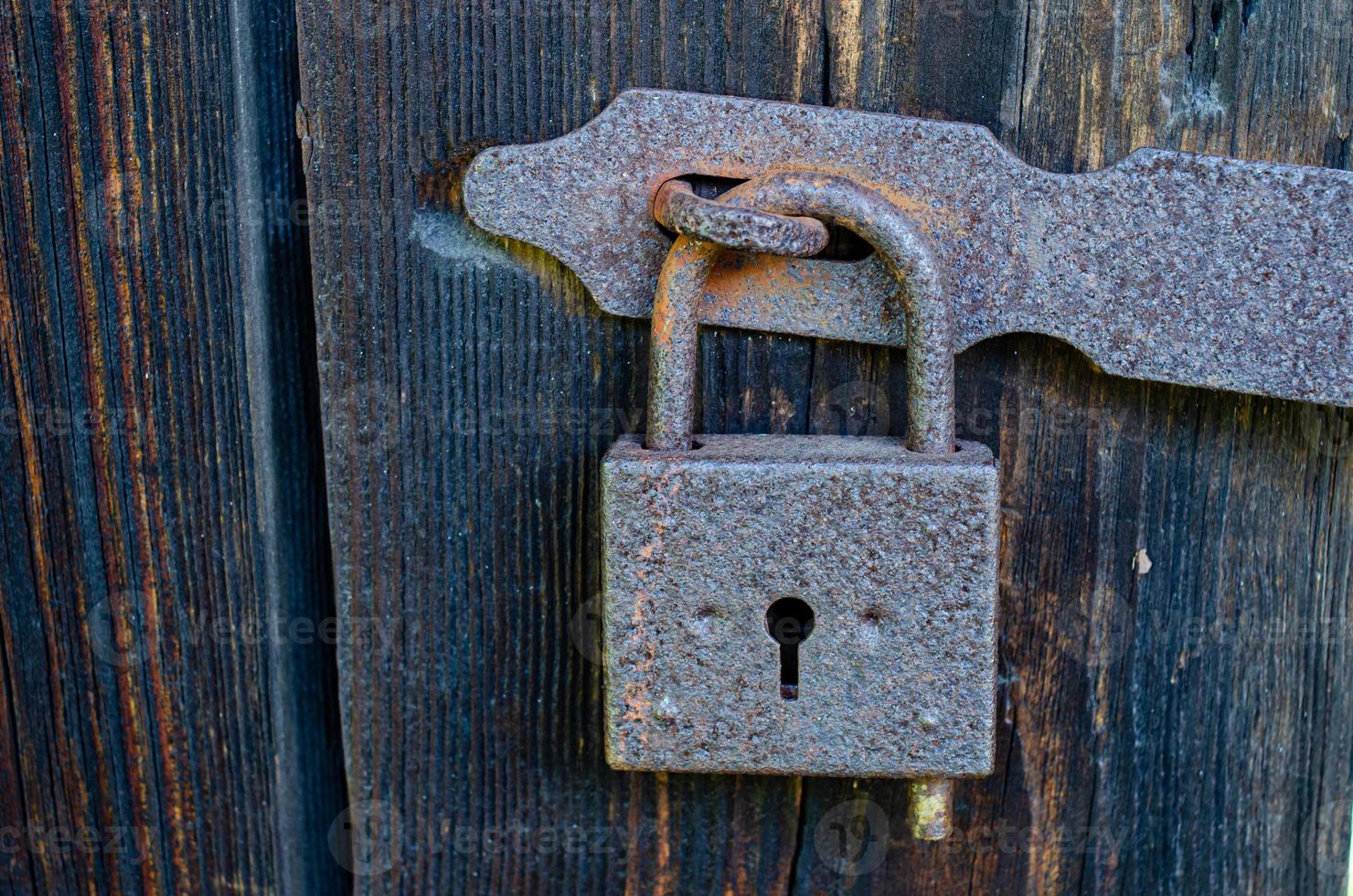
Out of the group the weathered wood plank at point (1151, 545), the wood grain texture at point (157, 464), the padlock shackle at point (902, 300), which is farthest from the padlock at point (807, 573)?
the wood grain texture at point (157, 464)

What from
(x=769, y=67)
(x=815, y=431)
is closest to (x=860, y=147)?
(x=769, y=67)

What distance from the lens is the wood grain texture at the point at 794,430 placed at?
1.99 ft

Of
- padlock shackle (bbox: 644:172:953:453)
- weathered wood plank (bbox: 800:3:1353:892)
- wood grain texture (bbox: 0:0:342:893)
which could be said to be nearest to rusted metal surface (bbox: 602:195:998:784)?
padlock shackle (bbox: 644:172:953:453)

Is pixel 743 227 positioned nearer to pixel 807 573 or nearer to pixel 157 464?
pixel 807 573

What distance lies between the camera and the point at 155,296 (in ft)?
2.12

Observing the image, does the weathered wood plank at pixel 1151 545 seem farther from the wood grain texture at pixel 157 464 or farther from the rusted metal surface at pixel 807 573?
the wood grain texture at pixel 157 464

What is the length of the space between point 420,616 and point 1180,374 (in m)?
0.52

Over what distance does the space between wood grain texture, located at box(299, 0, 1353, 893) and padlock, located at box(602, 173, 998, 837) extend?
7 centimetres

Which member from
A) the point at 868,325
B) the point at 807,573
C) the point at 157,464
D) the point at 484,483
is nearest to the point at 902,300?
the point at 868,325

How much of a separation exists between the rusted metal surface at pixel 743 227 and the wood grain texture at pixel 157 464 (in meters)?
0.29

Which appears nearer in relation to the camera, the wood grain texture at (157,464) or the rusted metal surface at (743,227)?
the rusted metal surface at (743,227)

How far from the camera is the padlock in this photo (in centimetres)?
56

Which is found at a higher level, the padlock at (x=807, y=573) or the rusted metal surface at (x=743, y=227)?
the rusted metal surface at (x=743, y=227)

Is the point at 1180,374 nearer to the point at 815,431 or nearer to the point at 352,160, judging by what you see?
the point at 815,431
